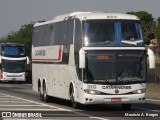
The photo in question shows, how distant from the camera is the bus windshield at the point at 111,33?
22.6m

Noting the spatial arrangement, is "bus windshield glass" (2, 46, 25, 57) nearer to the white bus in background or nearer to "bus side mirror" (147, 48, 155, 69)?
the white bus in background

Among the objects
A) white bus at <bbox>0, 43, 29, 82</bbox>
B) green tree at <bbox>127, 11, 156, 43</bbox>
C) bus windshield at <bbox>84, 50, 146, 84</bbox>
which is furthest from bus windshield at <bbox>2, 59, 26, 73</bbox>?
green tree at <bbox>127, 11, 156, 43</bbox>

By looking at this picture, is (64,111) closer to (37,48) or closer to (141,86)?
(141,86)

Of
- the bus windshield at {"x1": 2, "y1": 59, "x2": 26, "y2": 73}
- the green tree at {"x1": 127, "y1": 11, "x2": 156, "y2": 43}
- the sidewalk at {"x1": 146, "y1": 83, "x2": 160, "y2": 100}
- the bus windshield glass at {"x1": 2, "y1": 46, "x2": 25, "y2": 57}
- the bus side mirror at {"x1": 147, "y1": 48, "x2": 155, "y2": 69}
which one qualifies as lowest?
the sidewalk at {"x1": 146, "y1": 83, "x2": 160, "y2": 100}

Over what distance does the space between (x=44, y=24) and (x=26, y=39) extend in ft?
368

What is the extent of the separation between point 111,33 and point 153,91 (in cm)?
1747

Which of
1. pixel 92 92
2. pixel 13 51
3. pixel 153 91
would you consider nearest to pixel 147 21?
pixel 13 51

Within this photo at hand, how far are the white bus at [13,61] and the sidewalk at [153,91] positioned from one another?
16.9 meters

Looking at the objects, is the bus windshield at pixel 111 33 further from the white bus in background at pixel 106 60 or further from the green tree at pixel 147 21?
the green tree at pixel 147 21

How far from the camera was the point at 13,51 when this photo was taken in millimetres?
59062

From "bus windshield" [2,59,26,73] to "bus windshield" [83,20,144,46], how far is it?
3728 cm

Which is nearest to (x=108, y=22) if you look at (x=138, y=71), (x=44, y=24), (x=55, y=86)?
(x=138, y=71)

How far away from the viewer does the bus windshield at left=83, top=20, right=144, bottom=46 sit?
22644 mm

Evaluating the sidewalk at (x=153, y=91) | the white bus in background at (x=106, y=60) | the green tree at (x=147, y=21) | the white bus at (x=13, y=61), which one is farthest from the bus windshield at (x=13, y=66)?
the green tree at (x=147, y=21)
